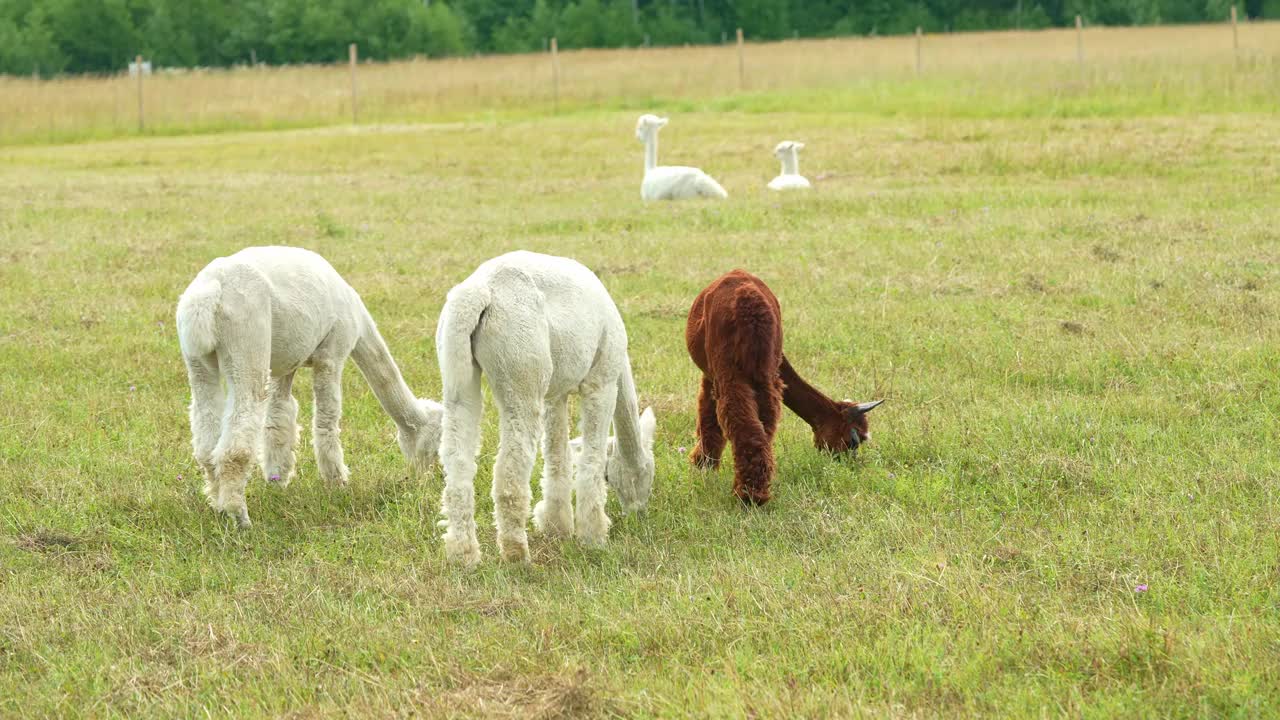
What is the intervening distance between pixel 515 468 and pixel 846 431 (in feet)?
6.92

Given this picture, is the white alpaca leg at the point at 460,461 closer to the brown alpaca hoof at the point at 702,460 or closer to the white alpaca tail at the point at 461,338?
the white alpaca tail at the point at 461,338

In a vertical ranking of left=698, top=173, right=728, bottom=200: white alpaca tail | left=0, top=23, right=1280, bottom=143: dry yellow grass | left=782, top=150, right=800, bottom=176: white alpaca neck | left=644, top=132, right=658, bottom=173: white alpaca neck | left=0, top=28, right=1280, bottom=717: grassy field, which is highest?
left=0, top=23, right=1280, bottom=143: dry yellow grass

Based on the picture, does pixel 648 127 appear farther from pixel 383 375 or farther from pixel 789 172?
pixel 383 375

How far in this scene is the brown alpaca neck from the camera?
6602 mm

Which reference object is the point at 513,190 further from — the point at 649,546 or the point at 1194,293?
the point at 649,546

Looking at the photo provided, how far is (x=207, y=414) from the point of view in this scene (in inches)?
226

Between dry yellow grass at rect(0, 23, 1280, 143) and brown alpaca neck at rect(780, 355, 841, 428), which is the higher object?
dry yellow grass at rect(0, 23, 1280, 143)

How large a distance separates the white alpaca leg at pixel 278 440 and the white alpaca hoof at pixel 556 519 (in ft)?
5.12

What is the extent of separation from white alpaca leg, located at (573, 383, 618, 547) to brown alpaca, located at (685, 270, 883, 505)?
0.60m

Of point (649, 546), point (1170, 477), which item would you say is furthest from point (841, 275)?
point (649, 546)

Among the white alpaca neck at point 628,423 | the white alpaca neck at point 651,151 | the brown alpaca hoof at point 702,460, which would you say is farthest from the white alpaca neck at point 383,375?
the white alpaca neck at point 651,151

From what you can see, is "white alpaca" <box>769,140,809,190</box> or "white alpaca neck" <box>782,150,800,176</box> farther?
"white alpaca neck" <box>782,150,800,176</box>

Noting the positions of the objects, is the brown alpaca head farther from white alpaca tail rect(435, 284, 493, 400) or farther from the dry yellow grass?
the dry yellow grass

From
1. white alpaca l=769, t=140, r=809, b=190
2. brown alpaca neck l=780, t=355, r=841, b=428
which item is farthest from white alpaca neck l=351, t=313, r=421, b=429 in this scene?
white alpaca l=769, t=140, r=809, b=190
